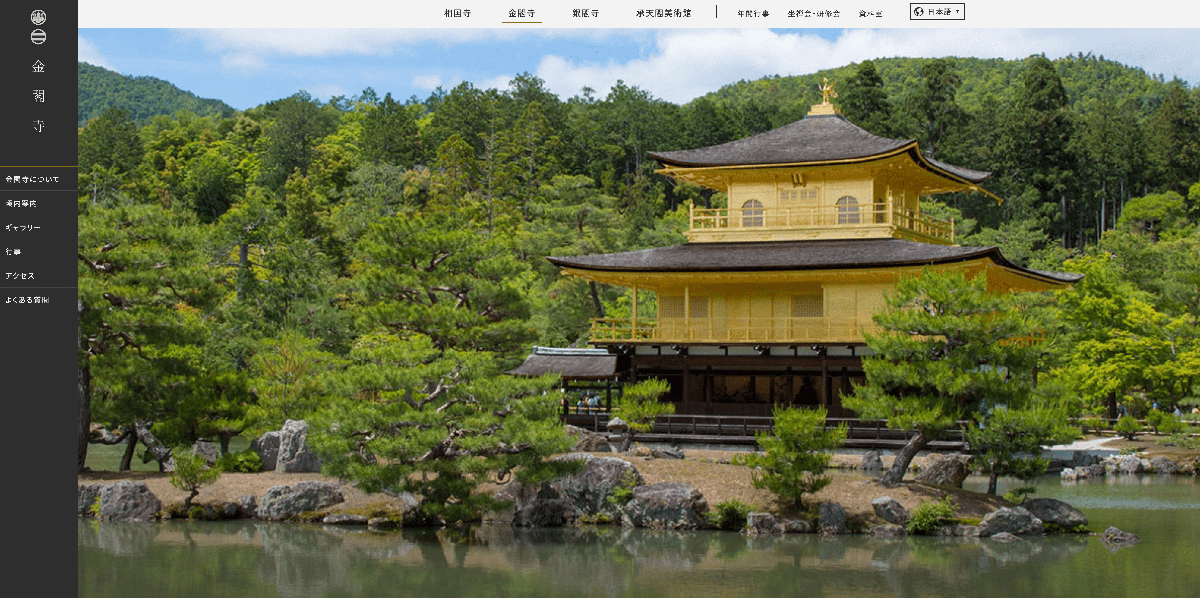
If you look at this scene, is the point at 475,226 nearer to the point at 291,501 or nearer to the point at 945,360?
the point at 291,501

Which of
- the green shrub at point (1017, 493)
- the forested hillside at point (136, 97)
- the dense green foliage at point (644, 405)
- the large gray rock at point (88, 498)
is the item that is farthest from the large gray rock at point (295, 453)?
the forested hillside at point (136, 97)

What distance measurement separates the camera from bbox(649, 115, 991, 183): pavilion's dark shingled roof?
2555cm

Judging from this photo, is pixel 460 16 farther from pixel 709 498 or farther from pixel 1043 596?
pixel 709 498

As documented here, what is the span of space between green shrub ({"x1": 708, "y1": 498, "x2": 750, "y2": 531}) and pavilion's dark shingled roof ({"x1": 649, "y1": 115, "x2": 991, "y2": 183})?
35.5 feet

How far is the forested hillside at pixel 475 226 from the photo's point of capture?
2005 centimetres

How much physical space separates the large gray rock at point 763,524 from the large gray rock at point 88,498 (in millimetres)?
9897

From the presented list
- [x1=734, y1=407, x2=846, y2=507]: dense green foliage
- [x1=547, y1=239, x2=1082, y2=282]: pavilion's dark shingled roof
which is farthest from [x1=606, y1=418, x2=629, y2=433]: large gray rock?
[x1=734, y1=407, x2=846, y2=507]: dense green foliage

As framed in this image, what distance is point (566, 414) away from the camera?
25875 millimetres

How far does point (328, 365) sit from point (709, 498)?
15.7m

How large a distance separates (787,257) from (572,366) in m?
5.60

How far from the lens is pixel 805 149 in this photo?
26391 millimetres

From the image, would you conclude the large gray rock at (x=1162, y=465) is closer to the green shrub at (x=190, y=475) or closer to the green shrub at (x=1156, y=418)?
the green shrub at (x=1156, y=418)

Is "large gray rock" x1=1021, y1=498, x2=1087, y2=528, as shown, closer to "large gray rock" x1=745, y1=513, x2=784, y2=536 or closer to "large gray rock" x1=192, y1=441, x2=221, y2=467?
"large gray rock" x1=745, y1=513, x2=784, y2=536

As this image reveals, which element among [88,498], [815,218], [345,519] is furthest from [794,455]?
[815,218]
